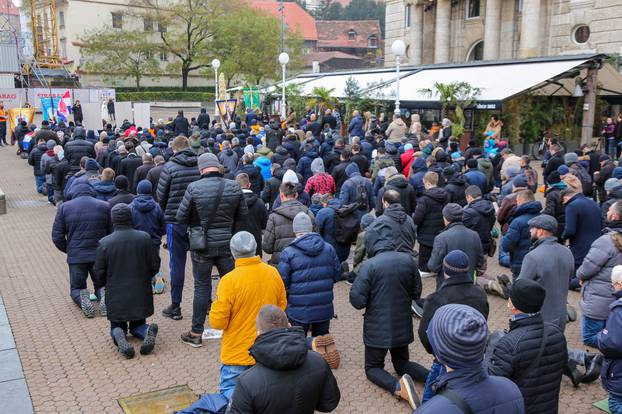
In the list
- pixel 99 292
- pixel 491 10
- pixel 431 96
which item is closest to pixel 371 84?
pixel 431 96

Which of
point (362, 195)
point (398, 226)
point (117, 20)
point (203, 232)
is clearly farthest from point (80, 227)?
point (117, 20)

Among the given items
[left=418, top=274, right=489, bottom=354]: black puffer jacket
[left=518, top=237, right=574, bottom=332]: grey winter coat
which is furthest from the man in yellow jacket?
[left=518, top=237, right=574, bottom=332]: grey winter coat

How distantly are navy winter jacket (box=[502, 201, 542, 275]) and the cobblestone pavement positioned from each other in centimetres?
88

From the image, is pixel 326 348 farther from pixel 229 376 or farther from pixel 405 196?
pixel 405 196

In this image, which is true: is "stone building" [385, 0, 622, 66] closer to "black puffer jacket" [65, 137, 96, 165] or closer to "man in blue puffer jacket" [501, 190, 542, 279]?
"man in blue puffer jacket" [501, 190, 542, 279]

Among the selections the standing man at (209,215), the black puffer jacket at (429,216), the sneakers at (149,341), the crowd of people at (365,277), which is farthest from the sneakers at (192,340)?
the black puffer jacket at (429,216)

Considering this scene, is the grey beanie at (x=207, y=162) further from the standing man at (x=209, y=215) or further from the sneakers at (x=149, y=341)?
the sneakers at (x=149, y=341)

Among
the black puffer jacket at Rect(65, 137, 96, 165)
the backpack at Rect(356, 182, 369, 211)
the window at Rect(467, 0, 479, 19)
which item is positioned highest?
the window at Rect(467, 0, 479, 19)

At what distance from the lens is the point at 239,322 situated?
5125 mm

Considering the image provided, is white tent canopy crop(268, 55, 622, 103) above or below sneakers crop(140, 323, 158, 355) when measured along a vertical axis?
above

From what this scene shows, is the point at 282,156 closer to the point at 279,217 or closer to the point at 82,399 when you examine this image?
the point at 279,217

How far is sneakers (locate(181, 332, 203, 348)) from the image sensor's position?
7.23m

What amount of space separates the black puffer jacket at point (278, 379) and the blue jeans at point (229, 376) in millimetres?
1631

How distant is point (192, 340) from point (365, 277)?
2.61 m
